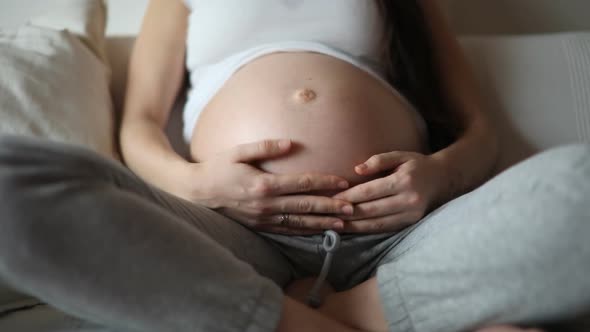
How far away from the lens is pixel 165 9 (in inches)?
34.9

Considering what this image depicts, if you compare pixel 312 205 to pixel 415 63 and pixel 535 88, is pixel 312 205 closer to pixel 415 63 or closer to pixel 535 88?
pixel 415 63

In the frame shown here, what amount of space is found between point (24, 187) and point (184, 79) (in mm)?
587

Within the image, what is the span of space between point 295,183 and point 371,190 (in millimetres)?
109

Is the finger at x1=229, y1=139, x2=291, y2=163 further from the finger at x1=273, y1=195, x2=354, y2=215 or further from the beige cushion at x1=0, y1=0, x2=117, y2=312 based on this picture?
the beige cushion at x1=0, y1=0, x2=117, y2=312

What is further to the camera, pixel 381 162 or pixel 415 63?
pixel 415 63

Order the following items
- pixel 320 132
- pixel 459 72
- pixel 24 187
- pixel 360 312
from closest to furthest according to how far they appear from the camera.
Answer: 1. pixel 24 187
2. pixel 360 312
3. pixel 320 132
4. pixel 459 72

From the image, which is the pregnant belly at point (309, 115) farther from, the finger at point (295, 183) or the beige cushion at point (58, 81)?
the beige cushion at point (58, 81)

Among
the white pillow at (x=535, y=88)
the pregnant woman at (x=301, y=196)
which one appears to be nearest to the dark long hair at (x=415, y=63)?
the pregnant woman at (x=301, y=196)

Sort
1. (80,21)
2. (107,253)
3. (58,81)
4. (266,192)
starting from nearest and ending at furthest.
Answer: (107,253) → (266,192) → (58,81) → (80,21)

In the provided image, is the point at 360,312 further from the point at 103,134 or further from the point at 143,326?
the point at 103,134

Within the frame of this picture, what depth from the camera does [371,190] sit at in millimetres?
609

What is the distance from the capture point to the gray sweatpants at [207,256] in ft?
1.25

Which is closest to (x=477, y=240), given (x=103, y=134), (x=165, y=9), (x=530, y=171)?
(x=530, y=171)

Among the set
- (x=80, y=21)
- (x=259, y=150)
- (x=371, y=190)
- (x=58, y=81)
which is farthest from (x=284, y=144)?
(x=80, y=21)
